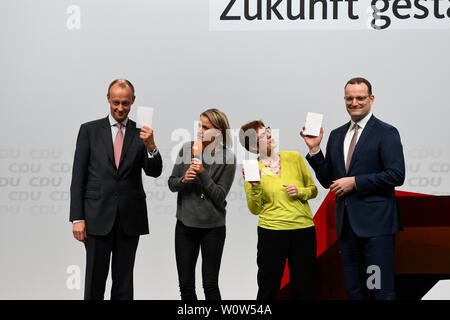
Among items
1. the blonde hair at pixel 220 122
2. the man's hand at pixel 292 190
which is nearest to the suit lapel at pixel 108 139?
the blonde hair at pixel 220 122

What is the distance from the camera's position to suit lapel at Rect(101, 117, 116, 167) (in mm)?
3357

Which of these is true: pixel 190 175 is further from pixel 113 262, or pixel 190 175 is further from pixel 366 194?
pixel 366 194

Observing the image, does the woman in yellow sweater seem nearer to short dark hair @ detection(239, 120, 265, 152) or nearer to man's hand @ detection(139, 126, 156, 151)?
short dark hair @ detection(239, 120, 265, 152)

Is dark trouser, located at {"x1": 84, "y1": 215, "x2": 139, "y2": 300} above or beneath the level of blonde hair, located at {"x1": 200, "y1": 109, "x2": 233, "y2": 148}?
beneath

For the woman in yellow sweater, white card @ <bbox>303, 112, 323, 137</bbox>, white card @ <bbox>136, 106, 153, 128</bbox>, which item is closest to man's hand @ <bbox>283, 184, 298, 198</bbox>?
the woman in yellow sweater

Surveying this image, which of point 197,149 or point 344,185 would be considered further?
point 197,149

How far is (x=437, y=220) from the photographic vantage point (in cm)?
404

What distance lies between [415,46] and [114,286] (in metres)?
2.90

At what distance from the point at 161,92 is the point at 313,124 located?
1451 mm

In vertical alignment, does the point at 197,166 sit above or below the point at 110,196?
above

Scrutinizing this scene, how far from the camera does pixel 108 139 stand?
339 centimetres

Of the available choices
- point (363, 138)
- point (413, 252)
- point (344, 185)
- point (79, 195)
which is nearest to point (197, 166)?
point (79, 195)

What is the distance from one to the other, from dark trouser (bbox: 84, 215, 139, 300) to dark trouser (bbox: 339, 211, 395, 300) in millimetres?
1360
